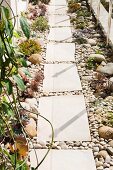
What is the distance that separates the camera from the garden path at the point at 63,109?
460cm

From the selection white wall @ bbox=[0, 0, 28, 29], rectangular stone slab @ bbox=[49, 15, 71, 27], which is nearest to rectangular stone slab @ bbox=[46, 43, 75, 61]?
white wall @ bbox=[0, 0, 28, 29]

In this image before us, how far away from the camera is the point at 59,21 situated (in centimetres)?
1111

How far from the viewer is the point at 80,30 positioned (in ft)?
33.3

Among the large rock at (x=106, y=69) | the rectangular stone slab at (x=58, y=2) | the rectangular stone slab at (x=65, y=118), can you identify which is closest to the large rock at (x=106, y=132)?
the rectangular stone slab at (x=65, y=118)

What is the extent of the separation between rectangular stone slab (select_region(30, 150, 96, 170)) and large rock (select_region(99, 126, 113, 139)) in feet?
1.38

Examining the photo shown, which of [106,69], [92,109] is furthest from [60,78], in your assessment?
[92,109]

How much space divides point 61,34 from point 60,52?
57.5 inches

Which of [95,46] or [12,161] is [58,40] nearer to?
[95,46]

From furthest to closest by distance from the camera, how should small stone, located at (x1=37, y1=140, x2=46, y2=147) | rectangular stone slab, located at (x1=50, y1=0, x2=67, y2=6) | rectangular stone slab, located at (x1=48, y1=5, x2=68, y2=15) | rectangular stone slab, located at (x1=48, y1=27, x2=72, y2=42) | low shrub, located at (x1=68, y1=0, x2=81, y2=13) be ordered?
1. rectangular stone slab, located at (x1=50, y1=0, x2=67, y2=6)
2. low shrub, located at (x1=68, y1=0, x2=81, y2=13)
3. rectangular stone slab, located at (x1=48, y1=5, x2=68, y2=15)
4. rectangular stone slab, located at (x1=48, y1=27, x2=72, y2=42)
5. small stone, located at (x1=37, y1=140, x2=46, y2=147)

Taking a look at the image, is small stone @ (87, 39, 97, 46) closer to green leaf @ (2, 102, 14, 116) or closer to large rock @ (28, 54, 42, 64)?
large rock @ (28, 54, 42, 64)

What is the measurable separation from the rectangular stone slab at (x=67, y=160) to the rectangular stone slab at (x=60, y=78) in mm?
2027

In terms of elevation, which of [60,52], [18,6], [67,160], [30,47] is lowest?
[60,52]

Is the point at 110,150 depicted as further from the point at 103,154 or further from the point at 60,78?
the point at 60,78

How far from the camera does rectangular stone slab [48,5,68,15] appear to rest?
1216 cm
